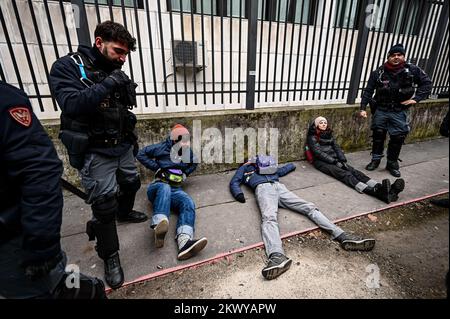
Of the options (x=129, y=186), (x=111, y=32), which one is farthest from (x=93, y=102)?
(x=129, y=186)

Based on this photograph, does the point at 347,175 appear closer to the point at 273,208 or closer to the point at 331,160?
the point at 331,160

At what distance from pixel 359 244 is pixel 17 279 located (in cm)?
245

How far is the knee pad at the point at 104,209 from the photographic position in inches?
69.7

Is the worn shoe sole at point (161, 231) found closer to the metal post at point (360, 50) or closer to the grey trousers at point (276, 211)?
the grey trousers at point (276, 211)

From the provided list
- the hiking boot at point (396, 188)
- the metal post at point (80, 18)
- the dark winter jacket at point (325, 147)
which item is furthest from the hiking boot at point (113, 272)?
the dark winter jacket at point (325, 147)

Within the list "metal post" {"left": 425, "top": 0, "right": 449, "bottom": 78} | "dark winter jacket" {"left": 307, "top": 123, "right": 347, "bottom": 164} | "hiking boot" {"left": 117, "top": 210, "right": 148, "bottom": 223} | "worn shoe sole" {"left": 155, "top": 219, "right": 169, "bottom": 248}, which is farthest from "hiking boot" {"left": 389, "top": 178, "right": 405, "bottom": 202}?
"metal post" {"left": 425, "top": 0, "right": 449, "bottom": 78}

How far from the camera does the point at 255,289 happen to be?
5.67ft

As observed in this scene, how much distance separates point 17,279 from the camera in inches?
43.4

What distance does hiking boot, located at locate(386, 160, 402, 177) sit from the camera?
359 centimetres

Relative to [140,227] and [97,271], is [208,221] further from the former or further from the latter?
[97,271]

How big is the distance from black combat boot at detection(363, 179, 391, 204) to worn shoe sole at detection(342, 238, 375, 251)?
983 millimetres

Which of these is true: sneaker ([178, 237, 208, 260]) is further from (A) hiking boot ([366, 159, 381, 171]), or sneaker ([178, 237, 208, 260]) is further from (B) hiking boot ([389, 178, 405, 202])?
(A) hiking boot ([366, 159, 381, 171])
